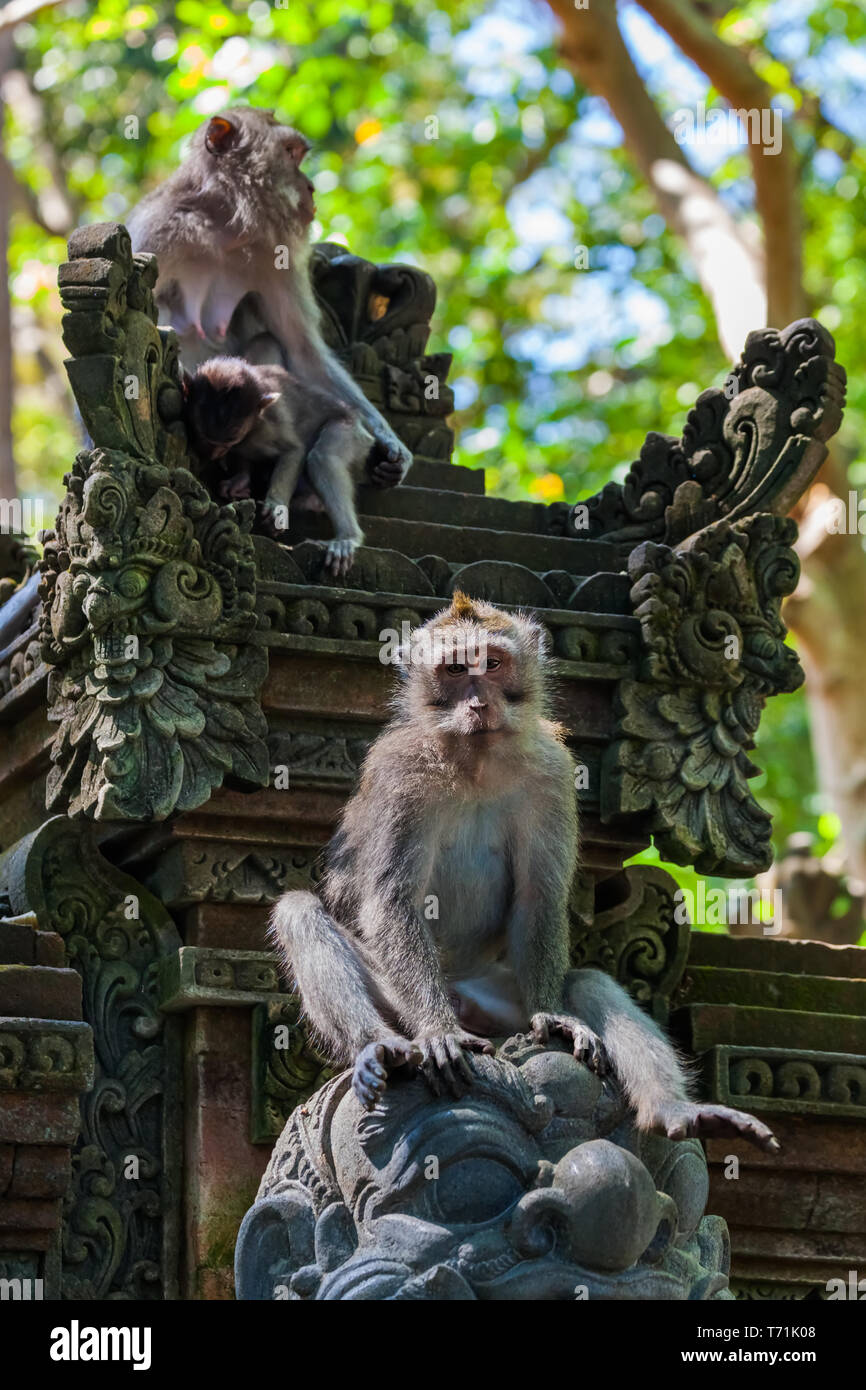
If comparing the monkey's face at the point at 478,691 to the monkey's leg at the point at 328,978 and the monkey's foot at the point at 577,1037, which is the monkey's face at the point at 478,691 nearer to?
the monkey's leg at the point at 328,978

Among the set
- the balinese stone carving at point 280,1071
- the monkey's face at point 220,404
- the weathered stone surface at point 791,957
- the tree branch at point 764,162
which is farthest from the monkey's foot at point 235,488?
the tree branch at point 764,162

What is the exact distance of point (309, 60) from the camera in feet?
64.1

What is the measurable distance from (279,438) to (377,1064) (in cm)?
352

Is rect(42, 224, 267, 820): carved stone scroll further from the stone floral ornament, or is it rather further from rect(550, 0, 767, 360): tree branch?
rect(550, 0, 767, 360): tree branch

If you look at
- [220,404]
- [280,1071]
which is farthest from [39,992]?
[220,404]

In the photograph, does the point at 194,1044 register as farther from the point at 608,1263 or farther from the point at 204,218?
the point at 204,218

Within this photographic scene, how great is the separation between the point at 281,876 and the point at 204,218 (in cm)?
349

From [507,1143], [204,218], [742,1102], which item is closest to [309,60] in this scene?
[204,218]

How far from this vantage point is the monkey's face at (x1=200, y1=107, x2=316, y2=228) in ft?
32.9

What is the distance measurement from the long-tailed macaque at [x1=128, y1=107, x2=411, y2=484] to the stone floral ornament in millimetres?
3966

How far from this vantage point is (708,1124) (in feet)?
20.4

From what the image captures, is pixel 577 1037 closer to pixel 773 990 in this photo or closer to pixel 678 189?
pixel 773 990

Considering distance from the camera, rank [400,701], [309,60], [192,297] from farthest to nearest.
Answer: [309,60]
[192,297]
[400,701]


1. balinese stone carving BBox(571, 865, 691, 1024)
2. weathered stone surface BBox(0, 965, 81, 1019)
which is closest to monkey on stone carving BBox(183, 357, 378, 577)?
balinese stone carving BBox(571, 865, 691, 1024)
